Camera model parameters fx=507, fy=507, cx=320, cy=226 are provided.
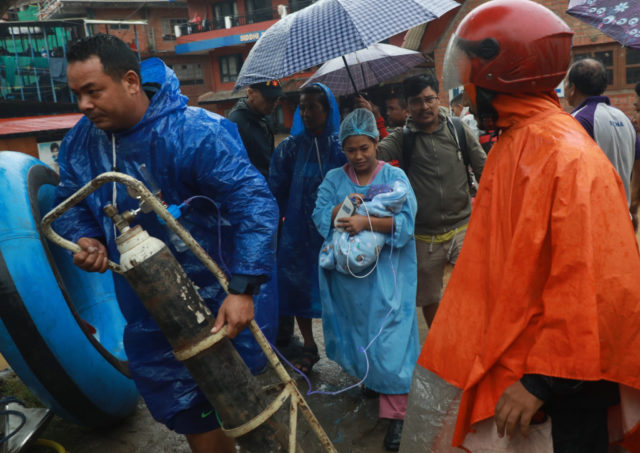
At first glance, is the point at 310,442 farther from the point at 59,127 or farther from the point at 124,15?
the point at 124,15

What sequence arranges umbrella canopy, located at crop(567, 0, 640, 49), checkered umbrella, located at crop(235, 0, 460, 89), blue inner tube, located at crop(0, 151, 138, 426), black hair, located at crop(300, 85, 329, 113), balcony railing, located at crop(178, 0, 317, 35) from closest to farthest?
1. blue inner tube, located at crop(0, 151, 138, 426)
2. checkered umbrella, located at crop(235, 0, 460, 89)
3. umbrella canopy, located at crop(567, 0, 640, 49)
4. black hair, located at crop(300, 85, 329, 113)
5. balcony railing, located at crop(178, 0, 317, 35)

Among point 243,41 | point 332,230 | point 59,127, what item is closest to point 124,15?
point 243,41

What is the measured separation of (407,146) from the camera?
353 centimetres

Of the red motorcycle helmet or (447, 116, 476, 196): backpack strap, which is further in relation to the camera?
(447, 116, 476, 196): backpack strap

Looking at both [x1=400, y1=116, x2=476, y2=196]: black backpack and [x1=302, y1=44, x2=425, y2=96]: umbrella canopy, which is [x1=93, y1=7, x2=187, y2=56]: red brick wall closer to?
[x1=302, y1=44, x2=425, y2=96]: umbrella canopy

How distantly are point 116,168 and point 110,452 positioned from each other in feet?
6.09

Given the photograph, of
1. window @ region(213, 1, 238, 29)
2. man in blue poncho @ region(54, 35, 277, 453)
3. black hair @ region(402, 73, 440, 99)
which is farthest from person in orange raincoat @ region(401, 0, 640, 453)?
window @ region(213, 1, 238, 29)

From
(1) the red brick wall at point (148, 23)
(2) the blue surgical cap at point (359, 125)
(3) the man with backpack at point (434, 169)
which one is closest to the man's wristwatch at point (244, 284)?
(2) the blue surgical cap at point (359, 125)

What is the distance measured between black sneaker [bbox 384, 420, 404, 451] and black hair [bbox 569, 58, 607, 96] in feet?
8.42

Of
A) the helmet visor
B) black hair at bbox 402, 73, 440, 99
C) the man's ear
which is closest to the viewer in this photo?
the helmet visor

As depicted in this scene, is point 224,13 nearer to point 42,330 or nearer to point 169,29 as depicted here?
point 169,29

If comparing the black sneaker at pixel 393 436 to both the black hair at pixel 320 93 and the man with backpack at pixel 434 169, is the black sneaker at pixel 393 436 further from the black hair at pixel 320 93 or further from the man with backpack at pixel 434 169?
the black hair at pixel 320 93

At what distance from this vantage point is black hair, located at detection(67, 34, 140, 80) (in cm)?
187

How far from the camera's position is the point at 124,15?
32406 mm
